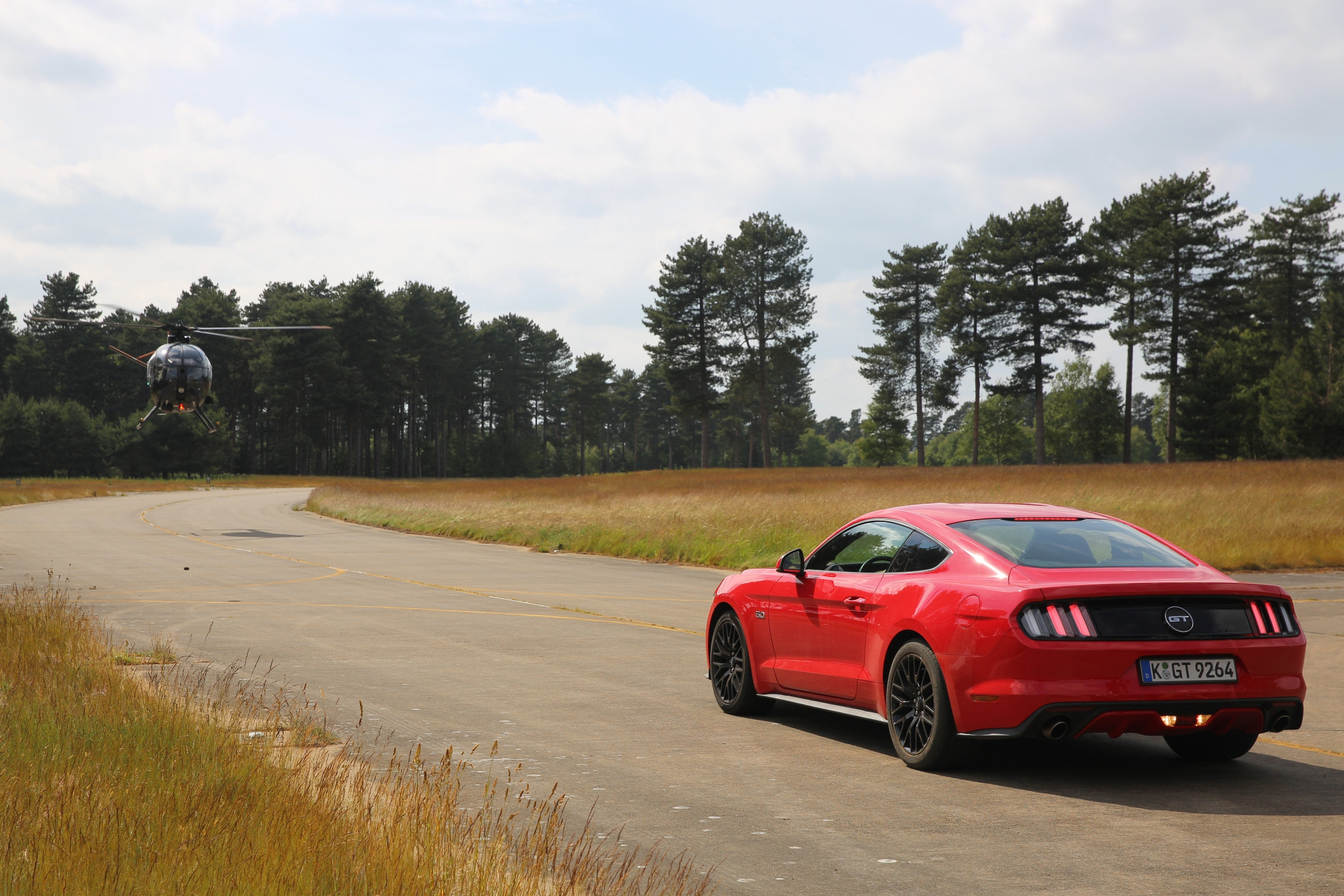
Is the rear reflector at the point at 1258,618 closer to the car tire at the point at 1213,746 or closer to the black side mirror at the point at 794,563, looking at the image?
the car tire at the point at 1213,746

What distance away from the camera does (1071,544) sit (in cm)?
707

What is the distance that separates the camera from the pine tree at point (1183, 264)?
71.7 meters

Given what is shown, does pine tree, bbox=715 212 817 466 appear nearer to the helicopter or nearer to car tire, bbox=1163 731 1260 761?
the helicopter

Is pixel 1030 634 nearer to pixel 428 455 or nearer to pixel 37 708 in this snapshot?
pixel 37 708

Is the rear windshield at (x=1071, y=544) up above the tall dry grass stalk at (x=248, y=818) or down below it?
above

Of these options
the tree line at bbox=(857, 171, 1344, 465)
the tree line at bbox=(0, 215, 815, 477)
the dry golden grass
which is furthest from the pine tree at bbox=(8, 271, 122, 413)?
the tree line at bbox=(857, 171, 1344, 465)

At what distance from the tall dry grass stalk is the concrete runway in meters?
0.56

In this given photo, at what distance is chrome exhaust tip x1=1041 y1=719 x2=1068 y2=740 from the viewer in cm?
621

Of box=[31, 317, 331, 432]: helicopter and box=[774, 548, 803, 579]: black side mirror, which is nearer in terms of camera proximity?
box=[774, 548, 803, 579]: black side mirror

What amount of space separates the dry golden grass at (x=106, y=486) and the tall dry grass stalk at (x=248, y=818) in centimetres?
5469

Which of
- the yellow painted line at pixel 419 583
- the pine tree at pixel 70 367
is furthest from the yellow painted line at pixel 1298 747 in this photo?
the pine tree at pixel 70 367

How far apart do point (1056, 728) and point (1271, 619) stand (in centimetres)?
140

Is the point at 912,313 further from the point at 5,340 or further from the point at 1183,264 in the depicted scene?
the point at 5,340

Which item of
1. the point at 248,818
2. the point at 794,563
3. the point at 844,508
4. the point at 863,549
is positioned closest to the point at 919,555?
the point at 863,549
